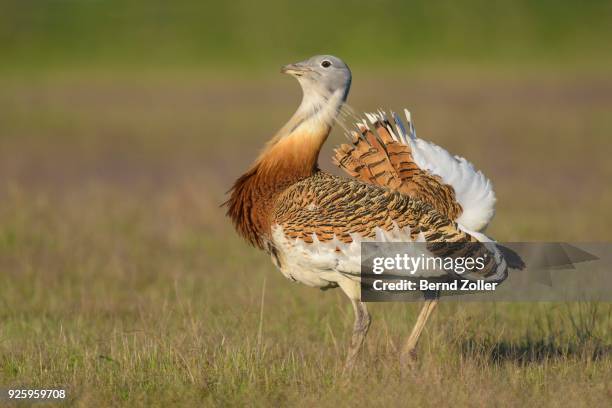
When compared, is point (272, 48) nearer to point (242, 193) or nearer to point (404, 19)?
point (404, 19)

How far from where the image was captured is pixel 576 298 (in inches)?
195

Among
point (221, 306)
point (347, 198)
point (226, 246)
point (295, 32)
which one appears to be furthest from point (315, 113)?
point (295, 32)

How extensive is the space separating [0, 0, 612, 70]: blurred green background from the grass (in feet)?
71.5

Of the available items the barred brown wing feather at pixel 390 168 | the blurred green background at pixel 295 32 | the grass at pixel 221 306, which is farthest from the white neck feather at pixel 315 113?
the blurred green background at pixel 295 32

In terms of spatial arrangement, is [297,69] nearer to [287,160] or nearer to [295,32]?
[287,160]

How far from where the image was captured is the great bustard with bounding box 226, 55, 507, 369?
3631 millimetres

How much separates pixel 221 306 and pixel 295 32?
115ft

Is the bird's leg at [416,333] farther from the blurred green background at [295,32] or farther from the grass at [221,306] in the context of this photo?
the blurred green background at [295,32]

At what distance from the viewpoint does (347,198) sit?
12.3 ft

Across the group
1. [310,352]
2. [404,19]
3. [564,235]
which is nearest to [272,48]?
[404,19]

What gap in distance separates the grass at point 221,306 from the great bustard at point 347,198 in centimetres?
36

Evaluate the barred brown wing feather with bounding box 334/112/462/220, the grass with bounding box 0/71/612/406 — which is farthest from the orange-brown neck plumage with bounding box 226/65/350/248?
the grass with bounding box 0/71/612/406

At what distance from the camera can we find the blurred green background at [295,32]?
35.5m

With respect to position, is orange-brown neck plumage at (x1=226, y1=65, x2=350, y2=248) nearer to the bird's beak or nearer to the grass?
the bird's beak
